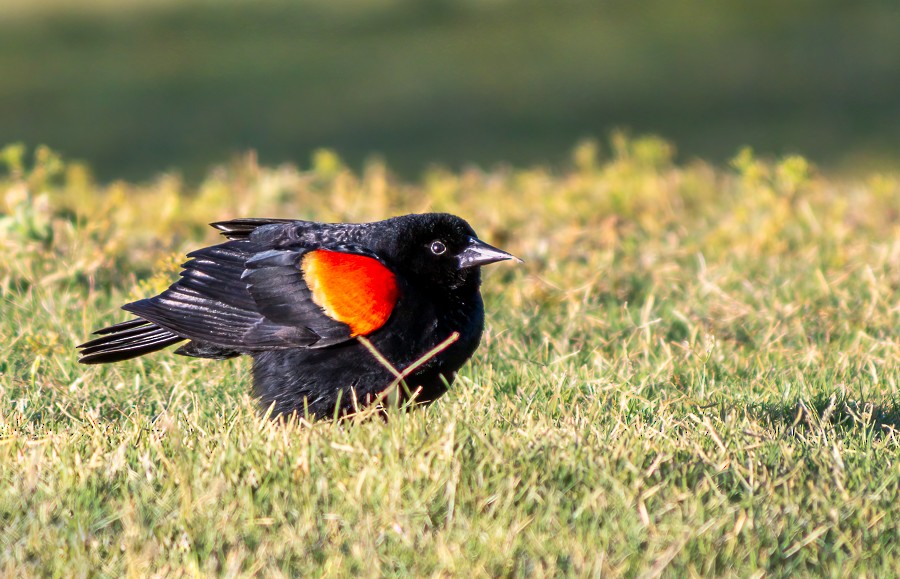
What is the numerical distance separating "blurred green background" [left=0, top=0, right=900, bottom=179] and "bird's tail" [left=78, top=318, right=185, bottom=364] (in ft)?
29.5

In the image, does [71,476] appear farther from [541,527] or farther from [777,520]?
[777,520]

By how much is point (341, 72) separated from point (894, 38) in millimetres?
8097

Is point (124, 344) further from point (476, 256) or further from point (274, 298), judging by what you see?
point (476, 256)

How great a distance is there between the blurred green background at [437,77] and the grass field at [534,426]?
7.31 metres

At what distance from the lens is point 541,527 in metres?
2.88

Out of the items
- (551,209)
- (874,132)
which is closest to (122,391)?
(551,209)

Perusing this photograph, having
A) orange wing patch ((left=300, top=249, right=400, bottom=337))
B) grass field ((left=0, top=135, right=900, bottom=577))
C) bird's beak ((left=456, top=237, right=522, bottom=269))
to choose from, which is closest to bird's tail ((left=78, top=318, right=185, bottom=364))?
grass field ((left=0, top=135, right=900, bottom=577))

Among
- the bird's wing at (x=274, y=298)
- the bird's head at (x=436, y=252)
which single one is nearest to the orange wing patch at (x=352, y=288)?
the bird's wing at (x=274, y=298)

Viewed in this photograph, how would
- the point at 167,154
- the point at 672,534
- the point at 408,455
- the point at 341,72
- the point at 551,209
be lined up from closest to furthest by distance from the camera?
the point at 672,534 < the point at 408,455 < the point at 551,209 < the point at 167,154 < the point at 341,72

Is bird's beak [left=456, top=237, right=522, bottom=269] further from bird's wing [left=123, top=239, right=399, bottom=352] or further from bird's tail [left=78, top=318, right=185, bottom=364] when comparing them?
bird's tail [left=78, top=318, right=185, bottom=364]

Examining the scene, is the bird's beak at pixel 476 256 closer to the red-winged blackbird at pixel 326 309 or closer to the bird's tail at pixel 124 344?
the red-winged blackbird at pixel 326 309

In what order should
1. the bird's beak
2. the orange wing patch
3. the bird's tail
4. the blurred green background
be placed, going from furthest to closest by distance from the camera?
1. the blurred green background
2. the bird's tail
3. the bird's beak
4. the orange wing patch

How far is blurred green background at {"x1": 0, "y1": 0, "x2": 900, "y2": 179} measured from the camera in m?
14.2

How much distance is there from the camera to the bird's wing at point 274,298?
3.74m
